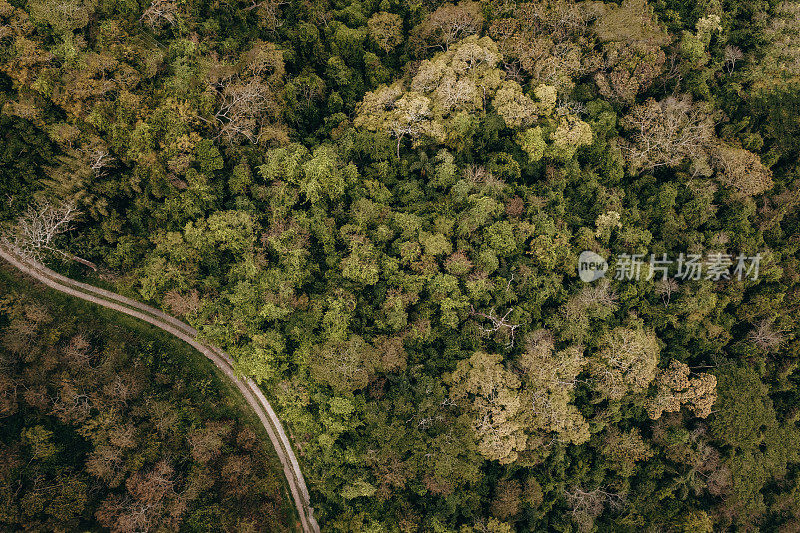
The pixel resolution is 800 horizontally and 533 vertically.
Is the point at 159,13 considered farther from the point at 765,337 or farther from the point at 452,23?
the point at 765,337

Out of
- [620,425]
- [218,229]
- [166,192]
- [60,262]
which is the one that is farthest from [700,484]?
[60,262]

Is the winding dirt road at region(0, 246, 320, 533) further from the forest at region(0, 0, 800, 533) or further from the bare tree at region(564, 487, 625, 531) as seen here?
the bare tree at region(564, 487, 625, 531)

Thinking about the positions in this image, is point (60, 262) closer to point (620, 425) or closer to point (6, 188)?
point (6, 188)

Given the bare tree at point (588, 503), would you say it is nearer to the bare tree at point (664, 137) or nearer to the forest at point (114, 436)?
the forest at point (114, 436)

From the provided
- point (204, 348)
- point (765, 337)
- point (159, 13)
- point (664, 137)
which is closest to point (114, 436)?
point (204, 348)

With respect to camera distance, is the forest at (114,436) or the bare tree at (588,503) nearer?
the forest at (114,436)

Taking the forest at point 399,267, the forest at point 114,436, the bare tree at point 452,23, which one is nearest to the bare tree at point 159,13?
the forest at point 399,267

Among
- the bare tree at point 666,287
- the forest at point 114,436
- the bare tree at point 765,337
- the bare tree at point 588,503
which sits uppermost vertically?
the bare tree at point 666,287
